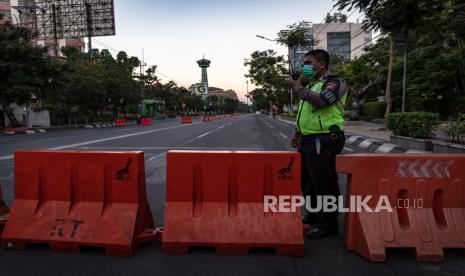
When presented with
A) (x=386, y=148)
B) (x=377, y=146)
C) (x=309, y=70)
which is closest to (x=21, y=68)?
(x=377, y=146)

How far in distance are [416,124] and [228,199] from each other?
9630mm

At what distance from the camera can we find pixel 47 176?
450 cm

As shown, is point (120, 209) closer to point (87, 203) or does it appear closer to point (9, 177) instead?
point (87, 203)

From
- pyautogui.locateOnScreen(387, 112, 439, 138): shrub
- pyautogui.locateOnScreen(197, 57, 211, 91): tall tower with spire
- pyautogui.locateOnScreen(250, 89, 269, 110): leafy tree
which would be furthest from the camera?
pyautogui.locateOnScreen(197, 57, 211, 91): tall tower with spire

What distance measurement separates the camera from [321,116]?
4551 millimetres

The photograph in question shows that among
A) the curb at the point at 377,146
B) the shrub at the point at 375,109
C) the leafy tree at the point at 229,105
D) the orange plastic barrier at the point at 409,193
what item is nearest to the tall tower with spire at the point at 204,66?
the leafy tree at the point at 229,105

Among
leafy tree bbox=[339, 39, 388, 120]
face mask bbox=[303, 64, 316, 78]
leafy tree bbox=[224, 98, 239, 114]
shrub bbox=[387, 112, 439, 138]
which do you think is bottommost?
leafy tree bbox=[224, 98, 239, 114]

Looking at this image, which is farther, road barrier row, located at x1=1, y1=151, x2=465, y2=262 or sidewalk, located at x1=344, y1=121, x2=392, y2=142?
sidewalk, located at x1=344, y1=121, x2=392, y2=142

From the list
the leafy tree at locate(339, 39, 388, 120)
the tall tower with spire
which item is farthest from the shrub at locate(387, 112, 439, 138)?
the tall tower with spire

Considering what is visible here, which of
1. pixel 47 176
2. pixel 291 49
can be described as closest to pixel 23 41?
pixel 291 49

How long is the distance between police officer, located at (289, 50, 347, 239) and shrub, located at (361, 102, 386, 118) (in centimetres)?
2909

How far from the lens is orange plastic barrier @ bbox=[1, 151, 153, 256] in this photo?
4.23 meters

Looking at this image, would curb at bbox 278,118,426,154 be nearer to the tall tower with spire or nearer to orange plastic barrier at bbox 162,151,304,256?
orange plastic barrier at bbox 162,151,304,256

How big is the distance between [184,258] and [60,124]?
141ft
